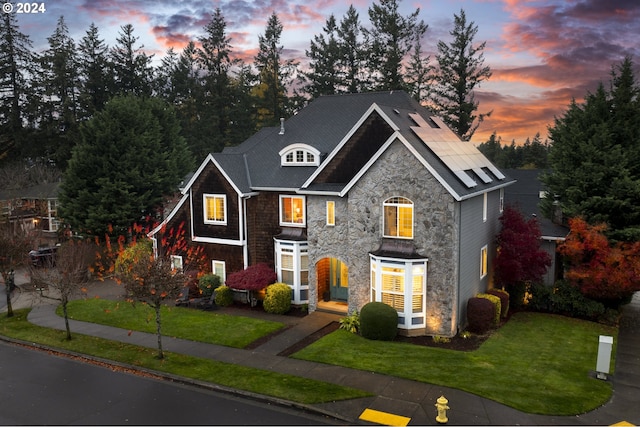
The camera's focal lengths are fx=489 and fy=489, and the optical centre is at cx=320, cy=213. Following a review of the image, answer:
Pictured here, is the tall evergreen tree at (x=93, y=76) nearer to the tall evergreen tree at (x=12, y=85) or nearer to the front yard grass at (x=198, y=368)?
the tall evergreen tree at (x=12, y=85)

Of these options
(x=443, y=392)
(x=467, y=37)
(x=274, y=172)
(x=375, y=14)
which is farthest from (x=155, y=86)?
(x=443, y=392)

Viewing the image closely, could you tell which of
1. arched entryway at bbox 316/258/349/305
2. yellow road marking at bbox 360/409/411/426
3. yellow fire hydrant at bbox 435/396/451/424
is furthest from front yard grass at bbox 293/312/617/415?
arched entryway at bbox 316/258/349/305

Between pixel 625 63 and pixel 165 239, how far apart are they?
26.8m

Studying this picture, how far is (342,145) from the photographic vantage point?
2359 cm

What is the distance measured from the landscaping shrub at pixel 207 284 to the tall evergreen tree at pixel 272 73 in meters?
37.8

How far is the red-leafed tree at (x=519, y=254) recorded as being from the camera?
2397 centimetres

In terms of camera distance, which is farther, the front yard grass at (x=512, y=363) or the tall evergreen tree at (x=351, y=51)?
the tall evergreen tree at (x=351, y=51)

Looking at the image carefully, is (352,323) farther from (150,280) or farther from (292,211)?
(150,280)

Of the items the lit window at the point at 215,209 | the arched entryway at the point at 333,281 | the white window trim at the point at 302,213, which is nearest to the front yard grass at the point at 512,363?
the arched entryway at the point at 333,281

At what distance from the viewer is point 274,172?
89.6 ft

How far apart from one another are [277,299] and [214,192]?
7118 mm

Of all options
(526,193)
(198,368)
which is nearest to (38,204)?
(198,368)

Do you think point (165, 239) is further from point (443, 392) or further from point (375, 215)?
point (443, 392)

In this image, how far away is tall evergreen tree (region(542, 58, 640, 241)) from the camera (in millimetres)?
23828
